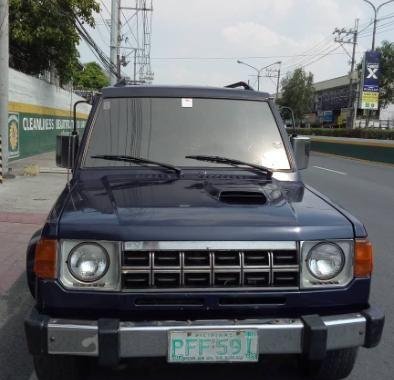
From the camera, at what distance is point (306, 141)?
15.9 feet

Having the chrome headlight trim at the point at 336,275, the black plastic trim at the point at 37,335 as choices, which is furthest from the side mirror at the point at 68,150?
the chrome headlight trim at the point at 336,275

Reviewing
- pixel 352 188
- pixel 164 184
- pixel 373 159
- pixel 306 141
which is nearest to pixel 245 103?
pixel 306 141

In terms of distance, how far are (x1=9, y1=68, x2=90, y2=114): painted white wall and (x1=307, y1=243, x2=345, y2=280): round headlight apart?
12.9 meters

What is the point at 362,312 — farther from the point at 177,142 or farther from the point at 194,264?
the point at 177,142

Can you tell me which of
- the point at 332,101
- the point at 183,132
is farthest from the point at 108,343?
the point at 332,101

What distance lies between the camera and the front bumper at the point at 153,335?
2.85 meters

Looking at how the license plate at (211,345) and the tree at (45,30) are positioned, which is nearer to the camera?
the license plate at (211,345)

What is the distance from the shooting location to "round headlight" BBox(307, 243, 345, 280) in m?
3.08

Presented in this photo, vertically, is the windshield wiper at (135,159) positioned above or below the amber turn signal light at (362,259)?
above

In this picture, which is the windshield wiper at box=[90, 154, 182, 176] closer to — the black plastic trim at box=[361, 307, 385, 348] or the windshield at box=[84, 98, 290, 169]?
the windshield at box=[84, 98, 290, 169]

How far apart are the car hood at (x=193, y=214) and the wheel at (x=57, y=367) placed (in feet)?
2.52

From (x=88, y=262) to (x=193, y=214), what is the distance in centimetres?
61

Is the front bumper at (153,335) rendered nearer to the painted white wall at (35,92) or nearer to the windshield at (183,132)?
the windshield at (183,132)

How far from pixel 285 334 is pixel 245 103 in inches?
88.7
